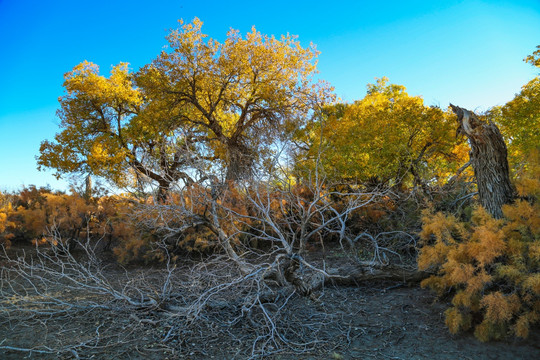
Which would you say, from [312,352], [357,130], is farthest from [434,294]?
[357,130]

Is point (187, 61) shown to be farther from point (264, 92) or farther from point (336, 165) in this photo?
point (336, 165)

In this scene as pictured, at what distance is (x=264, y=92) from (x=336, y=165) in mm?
5356

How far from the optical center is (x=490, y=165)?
509 cm

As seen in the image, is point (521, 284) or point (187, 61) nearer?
point (521, 284)

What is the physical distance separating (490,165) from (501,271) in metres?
1.83

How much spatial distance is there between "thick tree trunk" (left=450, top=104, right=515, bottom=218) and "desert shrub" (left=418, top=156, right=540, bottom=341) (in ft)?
1.87

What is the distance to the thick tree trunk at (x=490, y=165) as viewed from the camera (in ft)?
16.3

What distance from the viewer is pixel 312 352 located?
3938 mm

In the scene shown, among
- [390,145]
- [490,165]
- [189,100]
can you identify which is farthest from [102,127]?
[490,165]

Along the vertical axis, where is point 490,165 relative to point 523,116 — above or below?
below

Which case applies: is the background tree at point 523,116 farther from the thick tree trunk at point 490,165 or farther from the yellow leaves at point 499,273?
the yellow leaves at point 499,273

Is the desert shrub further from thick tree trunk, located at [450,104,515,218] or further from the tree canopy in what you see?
the tree canopy

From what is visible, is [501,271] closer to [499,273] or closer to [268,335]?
[499,273]

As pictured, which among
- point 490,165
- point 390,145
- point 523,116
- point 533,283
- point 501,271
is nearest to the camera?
point 533,283
